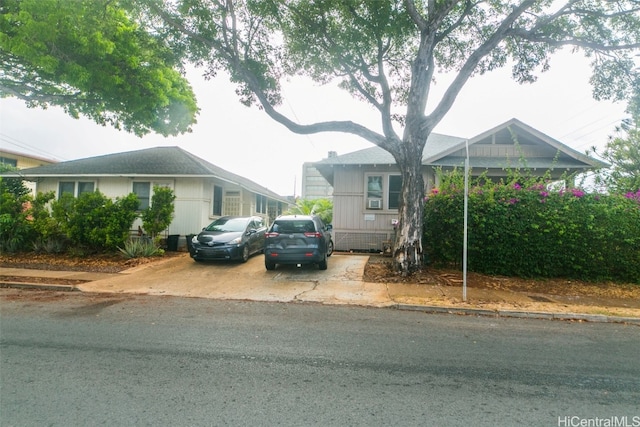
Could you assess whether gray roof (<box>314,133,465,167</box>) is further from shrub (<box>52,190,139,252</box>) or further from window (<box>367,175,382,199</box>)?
shrub (<box>52,190,139,252</box>)

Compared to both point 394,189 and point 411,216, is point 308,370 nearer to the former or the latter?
point 411,216

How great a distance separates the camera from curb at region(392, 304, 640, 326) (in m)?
5.95

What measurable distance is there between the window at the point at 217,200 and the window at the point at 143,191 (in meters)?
3.01

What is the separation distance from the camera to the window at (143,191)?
1547 cm

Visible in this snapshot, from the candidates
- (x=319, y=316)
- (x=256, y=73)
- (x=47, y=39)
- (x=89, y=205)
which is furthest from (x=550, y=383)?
(x=47, y=39)

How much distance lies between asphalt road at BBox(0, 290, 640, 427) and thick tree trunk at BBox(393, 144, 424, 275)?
9.70 feet

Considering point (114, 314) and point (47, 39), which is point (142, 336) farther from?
point (47, 39)

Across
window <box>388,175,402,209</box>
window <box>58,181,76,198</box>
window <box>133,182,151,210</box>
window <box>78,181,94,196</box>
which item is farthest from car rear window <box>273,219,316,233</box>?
window <box>58,181,76,198</box>

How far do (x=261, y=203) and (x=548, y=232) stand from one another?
1813 centimetres

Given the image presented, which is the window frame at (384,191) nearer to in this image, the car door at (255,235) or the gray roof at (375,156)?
the gray roof at (375,156)

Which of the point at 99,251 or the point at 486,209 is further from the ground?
the point at 486,209

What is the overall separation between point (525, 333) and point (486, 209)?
4453 millimetres

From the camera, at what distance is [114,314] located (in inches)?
228

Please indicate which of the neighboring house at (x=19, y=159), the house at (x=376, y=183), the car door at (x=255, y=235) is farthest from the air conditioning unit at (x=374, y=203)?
the neighboring house at (x=19, y=159)
